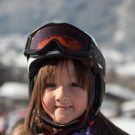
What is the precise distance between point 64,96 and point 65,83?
87 millimetres

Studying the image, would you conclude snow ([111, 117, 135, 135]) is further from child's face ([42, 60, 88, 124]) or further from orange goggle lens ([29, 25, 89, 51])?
orange goggle lens ([29, 25, 89, 51])

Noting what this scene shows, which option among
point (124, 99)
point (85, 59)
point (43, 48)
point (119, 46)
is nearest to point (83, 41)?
point (85, 59)

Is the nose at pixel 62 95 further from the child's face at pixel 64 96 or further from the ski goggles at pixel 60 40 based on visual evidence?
the ski goggles at pixel 60 40

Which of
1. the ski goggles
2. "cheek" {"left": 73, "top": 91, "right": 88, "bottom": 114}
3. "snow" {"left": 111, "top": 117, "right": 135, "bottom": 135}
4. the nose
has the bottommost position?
"snow" {"left": 111, "top": 117, "right": 135, "bottom": 135}

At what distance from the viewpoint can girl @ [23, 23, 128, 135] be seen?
1756 mm

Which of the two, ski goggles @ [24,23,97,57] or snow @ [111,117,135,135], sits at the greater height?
ski goggles @ [24,23,97,57]

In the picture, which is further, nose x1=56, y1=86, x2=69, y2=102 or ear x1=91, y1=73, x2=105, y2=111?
ear x1=91, y1=73, x2=105, y2=111

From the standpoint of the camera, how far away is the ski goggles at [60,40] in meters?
1.89

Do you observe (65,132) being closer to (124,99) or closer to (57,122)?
(57,122)

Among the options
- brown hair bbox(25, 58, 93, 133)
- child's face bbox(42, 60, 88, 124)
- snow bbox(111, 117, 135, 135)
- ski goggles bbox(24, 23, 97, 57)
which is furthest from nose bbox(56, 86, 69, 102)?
snow bbox(111, 117, 135, 135)

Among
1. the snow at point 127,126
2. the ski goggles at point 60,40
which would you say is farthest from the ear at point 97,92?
the snow at point 127,126

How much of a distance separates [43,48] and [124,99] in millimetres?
9066

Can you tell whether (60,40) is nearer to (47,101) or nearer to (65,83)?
(65,83)

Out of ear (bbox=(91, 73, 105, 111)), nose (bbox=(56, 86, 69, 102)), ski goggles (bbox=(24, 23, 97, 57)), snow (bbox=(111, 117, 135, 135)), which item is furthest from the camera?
snow (bbox=(111, 117, 135, 135))
